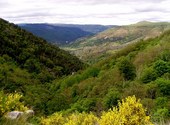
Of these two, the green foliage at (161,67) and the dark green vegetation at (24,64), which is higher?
the green foliage at (161,67)

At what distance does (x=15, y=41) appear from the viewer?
19175 cm

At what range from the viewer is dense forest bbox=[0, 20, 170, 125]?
1249 cm

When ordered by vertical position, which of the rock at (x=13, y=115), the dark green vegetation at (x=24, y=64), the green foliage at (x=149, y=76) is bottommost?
the dark green vegetation at (x=24, y=64)

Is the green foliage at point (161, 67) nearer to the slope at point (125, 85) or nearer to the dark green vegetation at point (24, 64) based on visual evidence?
the slope at point (125, 85)

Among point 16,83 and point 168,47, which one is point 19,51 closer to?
point 16,83

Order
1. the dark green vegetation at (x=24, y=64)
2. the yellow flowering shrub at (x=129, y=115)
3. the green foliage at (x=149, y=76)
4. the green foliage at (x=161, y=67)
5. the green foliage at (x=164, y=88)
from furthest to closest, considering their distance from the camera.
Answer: the dark green vegetation at (x=24, y=64), the green foliage at (x=161, y=67), the green foliage at (x=149, y=76), the green foliage at (x=164, y=88), the yellow flowering shrub at (x=129, y=115)

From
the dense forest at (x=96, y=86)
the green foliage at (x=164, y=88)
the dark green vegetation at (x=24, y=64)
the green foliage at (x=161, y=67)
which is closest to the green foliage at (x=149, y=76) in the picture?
the dense forest at (x=96, y=86)

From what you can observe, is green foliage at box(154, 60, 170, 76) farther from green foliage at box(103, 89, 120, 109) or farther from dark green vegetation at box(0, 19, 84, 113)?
dark green vegetation at box(0, 19, 84, 113)

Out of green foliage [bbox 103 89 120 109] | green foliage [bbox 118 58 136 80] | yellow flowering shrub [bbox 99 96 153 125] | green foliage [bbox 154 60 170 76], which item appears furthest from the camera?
green foliage [bbox 118 58 136 80]

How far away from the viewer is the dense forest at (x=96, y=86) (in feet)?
41.0

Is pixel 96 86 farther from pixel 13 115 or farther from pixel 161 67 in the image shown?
pixel 13 115

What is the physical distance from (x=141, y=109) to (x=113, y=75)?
106384 millimetres

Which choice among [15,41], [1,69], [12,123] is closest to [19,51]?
[15,41]

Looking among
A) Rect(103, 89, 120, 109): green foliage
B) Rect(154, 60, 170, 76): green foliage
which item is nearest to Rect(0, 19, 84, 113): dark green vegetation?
Rect(154, 60, 170, 76): green foliage
